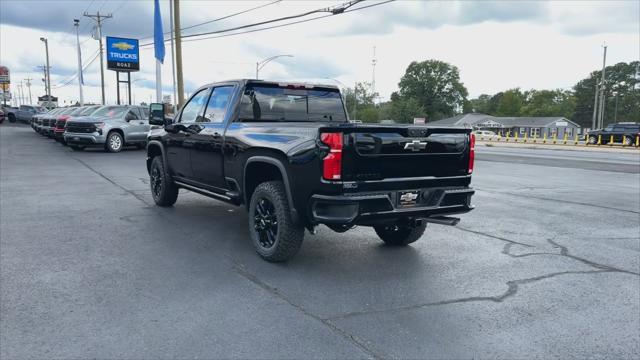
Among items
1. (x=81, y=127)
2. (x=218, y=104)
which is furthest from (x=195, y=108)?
(x=81, y=127)

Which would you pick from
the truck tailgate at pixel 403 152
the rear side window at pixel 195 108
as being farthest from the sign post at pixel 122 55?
the truck tailgate at pixel 403 152

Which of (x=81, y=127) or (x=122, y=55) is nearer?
(x=81, y=127)

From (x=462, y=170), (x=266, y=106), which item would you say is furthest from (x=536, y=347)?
(x=266, y=106)

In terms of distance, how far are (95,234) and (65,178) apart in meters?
6.30

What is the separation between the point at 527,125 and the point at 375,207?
3733 inches

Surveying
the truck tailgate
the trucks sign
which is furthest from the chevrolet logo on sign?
the truck tailgate

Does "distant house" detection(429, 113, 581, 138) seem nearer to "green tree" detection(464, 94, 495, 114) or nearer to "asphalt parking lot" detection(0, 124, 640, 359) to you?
"green tree" detection(464, 94, 495, 114)

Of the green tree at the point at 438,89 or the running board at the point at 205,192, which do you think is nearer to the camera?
the running board at the point at 205,192

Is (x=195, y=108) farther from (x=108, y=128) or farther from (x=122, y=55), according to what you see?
(x=122, y=55)

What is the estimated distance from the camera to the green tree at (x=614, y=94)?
359ft

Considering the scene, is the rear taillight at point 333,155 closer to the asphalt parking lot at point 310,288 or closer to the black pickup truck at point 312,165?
the black pickup truck at point 312,165

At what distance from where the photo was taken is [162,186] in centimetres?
800

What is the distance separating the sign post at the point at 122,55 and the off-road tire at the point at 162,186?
3669cm

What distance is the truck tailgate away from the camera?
4.46 metres
